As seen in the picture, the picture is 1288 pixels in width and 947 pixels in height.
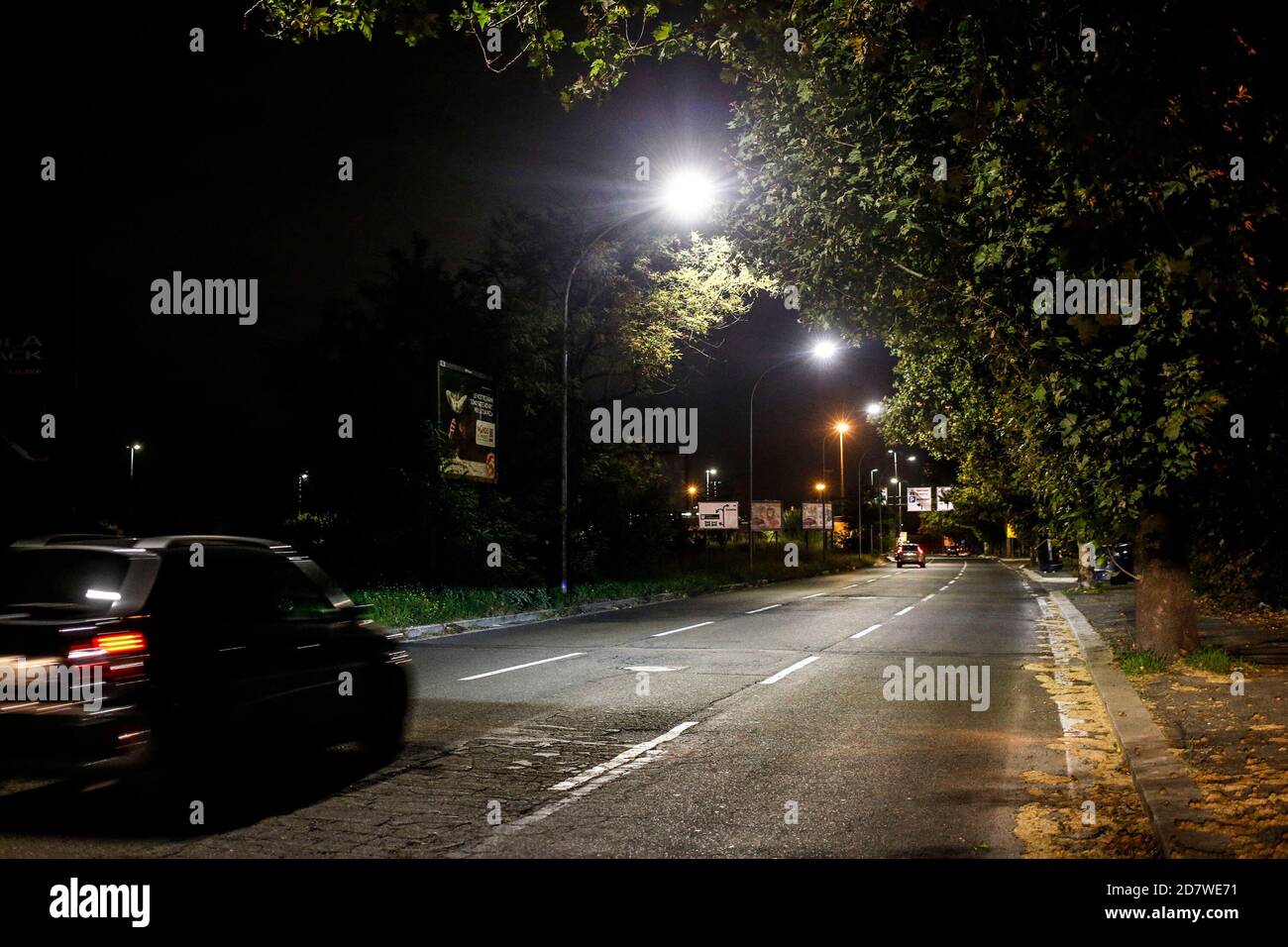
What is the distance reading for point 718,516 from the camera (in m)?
43.4

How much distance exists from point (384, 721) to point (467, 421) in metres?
16.1

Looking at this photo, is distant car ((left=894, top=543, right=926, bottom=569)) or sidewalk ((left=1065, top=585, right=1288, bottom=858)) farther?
distant car ((left=894, top=543, right=926, bottom=569))

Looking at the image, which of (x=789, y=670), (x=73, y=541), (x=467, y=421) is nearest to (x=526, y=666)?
(x=789, y=670)

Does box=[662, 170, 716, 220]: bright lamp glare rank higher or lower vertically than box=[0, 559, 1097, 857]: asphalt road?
higher

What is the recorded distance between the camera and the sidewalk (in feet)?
18.2

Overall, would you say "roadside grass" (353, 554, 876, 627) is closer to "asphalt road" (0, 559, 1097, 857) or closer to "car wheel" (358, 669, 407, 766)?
"asphalt road" (0, 559, 1097, 857)

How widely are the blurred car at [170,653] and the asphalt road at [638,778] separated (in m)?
0.41

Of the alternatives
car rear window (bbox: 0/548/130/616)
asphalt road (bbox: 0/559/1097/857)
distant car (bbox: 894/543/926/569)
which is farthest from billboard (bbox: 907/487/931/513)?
car rear window (bbox: 0/548/130/616)

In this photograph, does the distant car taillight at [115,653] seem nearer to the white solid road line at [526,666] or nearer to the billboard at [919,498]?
the white solid road line at [526,666]

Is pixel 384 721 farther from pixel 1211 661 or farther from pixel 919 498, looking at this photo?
pixel 919 498

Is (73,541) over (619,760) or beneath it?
over

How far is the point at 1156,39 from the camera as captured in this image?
21.6 ft

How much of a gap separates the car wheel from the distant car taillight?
2150 millimetres
